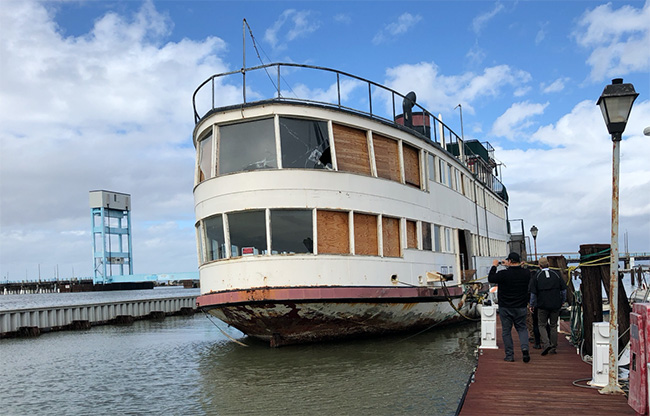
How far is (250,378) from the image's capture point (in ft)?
34.8

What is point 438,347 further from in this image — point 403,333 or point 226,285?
point 226,285

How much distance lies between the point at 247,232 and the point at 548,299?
6150 mm

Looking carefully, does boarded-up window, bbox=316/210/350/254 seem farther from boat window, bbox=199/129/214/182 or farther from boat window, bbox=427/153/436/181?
boat window, bbox=427/153/436/181

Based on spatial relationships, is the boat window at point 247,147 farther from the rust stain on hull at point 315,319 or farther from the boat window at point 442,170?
the boat window at point 442,170

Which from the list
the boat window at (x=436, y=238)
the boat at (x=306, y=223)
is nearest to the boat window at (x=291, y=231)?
the boat at (x=306, y=223)

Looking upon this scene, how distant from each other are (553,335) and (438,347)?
12.5ft

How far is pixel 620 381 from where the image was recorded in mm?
7496

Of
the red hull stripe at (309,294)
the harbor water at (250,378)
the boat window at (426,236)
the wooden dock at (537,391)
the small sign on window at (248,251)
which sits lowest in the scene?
the harbor water at (250,378)

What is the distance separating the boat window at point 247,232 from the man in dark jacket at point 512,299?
5107 millimetres

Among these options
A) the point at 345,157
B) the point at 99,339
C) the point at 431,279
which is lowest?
the point at 99,339

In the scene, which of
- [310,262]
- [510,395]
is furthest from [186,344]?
[510,395]

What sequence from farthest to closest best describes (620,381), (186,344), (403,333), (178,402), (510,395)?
(186,344), (403,333), (178,402), (620,381), (510,395)

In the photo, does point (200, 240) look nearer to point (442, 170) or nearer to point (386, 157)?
point (386, 157)

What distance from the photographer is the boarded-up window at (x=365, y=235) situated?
13062mm
